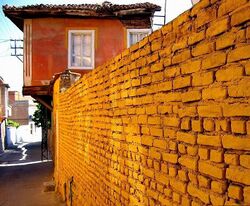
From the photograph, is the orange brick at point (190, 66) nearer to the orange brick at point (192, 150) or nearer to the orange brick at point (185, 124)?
the orange brick at point (185, 124)

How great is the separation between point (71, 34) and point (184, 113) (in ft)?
42.4

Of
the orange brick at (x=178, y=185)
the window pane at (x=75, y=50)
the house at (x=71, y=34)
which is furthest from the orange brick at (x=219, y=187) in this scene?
the window pane at (x=75, y=50)

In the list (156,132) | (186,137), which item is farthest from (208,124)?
(156,132)

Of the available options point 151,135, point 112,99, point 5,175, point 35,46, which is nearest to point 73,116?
point 112,99

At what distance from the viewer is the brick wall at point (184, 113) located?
6.11 feet

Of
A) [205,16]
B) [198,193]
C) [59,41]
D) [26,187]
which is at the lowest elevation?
[26,187]

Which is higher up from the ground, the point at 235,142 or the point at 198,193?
the point at 235,142

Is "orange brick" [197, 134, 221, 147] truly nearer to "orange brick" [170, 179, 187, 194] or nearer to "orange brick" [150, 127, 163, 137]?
"orange brick" [170, 179, 187, 194]

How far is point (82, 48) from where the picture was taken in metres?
14.9

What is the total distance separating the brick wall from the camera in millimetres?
1862

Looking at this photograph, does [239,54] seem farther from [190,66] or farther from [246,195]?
[246,195]

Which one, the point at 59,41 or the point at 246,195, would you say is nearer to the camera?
the point at 246,195

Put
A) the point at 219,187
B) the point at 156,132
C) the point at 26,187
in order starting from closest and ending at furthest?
the point at 219,187 < the point at 156,132 < the point at 26,187

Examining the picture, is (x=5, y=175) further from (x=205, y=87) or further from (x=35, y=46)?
(x=205, y=87)
